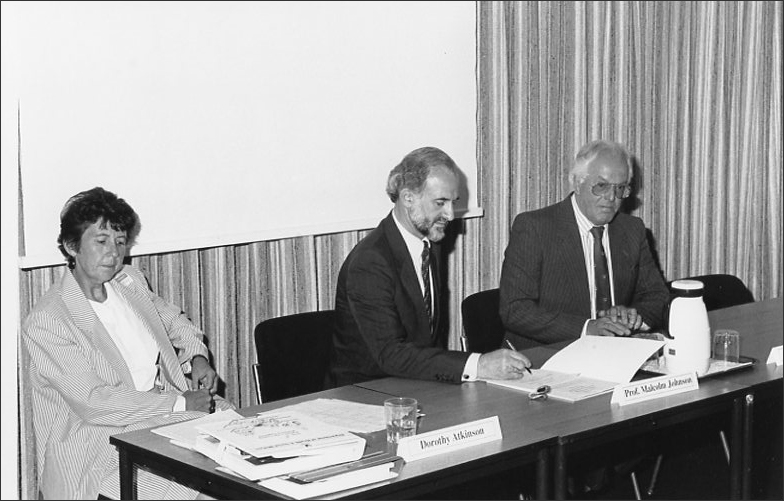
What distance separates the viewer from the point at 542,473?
9.18 feet

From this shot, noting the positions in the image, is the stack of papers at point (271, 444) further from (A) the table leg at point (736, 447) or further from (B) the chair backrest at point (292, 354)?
(A) the table leg at point (736, 447)

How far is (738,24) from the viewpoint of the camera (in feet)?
20.2

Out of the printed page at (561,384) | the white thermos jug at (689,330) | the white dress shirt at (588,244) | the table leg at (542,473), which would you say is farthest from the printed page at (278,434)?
the white dress shirt at (588,244)

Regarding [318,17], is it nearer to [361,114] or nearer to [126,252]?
[361,114]

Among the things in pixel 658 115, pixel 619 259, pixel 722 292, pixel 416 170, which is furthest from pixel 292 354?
pixel 658 115

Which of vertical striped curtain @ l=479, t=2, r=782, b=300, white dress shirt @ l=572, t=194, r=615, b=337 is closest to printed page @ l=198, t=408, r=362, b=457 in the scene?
white dress shirt @ l=572, t=194, r=615, b=337

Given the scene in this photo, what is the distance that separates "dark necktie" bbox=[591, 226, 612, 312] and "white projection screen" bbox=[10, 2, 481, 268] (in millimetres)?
907

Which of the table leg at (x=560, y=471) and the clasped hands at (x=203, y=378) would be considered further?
the clasped hands at (x=203, y=378)

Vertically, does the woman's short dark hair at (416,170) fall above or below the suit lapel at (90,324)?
above

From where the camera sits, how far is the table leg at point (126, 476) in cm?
280

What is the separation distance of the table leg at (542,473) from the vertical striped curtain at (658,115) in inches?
94.7

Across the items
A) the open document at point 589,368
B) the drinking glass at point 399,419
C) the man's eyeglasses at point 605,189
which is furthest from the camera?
the man's eyeglasses at point 605,189

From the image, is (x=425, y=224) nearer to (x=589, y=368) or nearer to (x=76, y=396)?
(x=589, y=368)

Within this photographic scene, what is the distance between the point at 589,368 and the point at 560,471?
0.62m
